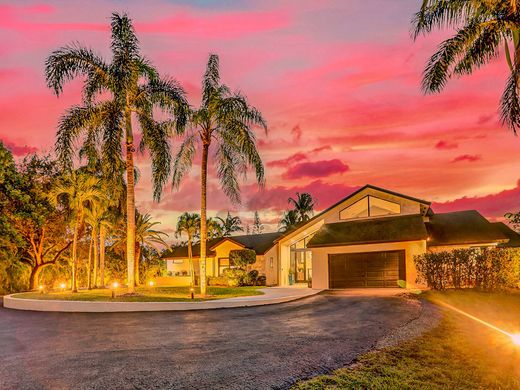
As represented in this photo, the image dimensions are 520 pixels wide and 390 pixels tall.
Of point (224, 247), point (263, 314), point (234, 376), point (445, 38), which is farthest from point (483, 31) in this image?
point (224, 247)

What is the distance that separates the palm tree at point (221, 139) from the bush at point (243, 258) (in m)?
13.7

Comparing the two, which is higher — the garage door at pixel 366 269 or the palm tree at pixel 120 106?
the palm tree at pixel 120 106

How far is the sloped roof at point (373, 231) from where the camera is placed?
26.0 metres

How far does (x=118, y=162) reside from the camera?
65.7 ft

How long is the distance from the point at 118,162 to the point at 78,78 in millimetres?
4296

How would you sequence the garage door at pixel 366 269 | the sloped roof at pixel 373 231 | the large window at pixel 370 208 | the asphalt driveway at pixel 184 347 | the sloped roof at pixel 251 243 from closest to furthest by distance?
the asphalt driveway at pixel 184 347, the sloped roof at pixel 373 231, the garage door at pixel 366 269, the large window at pixel 370 208, the sloped roof at pixel 251 243

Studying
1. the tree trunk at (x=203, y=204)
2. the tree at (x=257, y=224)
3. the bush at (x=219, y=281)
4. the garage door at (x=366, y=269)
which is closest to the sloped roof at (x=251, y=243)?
the bush at (x=219, y=281)

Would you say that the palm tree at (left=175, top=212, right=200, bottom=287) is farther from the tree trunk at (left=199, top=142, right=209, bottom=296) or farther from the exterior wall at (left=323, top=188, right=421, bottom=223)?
the tree trunk at (left=199, top=142, right=209, bottom=296)

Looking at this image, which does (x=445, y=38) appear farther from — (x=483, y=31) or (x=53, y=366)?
(x=53, y=366)

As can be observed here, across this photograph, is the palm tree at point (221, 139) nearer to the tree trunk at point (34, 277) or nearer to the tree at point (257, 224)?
the tree trunk at point (34, 277)

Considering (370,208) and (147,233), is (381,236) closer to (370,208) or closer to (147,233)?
(370,208)

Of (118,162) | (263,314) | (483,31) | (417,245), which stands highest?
(483,31)

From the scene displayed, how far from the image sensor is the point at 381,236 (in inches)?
1049

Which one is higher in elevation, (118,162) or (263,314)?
(118,162)
